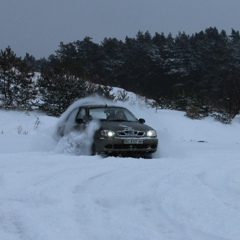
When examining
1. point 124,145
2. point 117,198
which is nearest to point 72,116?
point 124,145

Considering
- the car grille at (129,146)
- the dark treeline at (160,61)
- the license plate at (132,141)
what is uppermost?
the dark treeline at (160,61)

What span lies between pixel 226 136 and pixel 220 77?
36644 millimetres

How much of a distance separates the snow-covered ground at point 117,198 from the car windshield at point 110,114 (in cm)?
185

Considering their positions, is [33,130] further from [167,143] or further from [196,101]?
[196,101]

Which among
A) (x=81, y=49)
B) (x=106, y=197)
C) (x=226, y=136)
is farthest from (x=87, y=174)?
(x=81, y=49)

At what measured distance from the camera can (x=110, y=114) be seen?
10.4 meters

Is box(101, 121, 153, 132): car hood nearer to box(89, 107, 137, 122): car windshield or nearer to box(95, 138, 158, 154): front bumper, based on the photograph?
box(95, 138, 158, 154): front bumper

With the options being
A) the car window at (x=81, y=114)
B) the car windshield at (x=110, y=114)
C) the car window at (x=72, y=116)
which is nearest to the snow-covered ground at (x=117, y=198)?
the car windshield at (x=110, y=114)

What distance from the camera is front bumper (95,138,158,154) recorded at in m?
9.03

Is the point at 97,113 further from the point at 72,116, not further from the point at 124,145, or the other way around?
the point at 124,145

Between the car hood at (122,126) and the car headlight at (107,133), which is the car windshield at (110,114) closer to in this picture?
the car hood at (122,126)

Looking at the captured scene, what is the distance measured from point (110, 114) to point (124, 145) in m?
1.47

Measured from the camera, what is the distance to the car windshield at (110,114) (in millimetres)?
10266

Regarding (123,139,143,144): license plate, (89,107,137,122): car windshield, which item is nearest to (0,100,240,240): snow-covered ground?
(123,139,143,144): license plate
